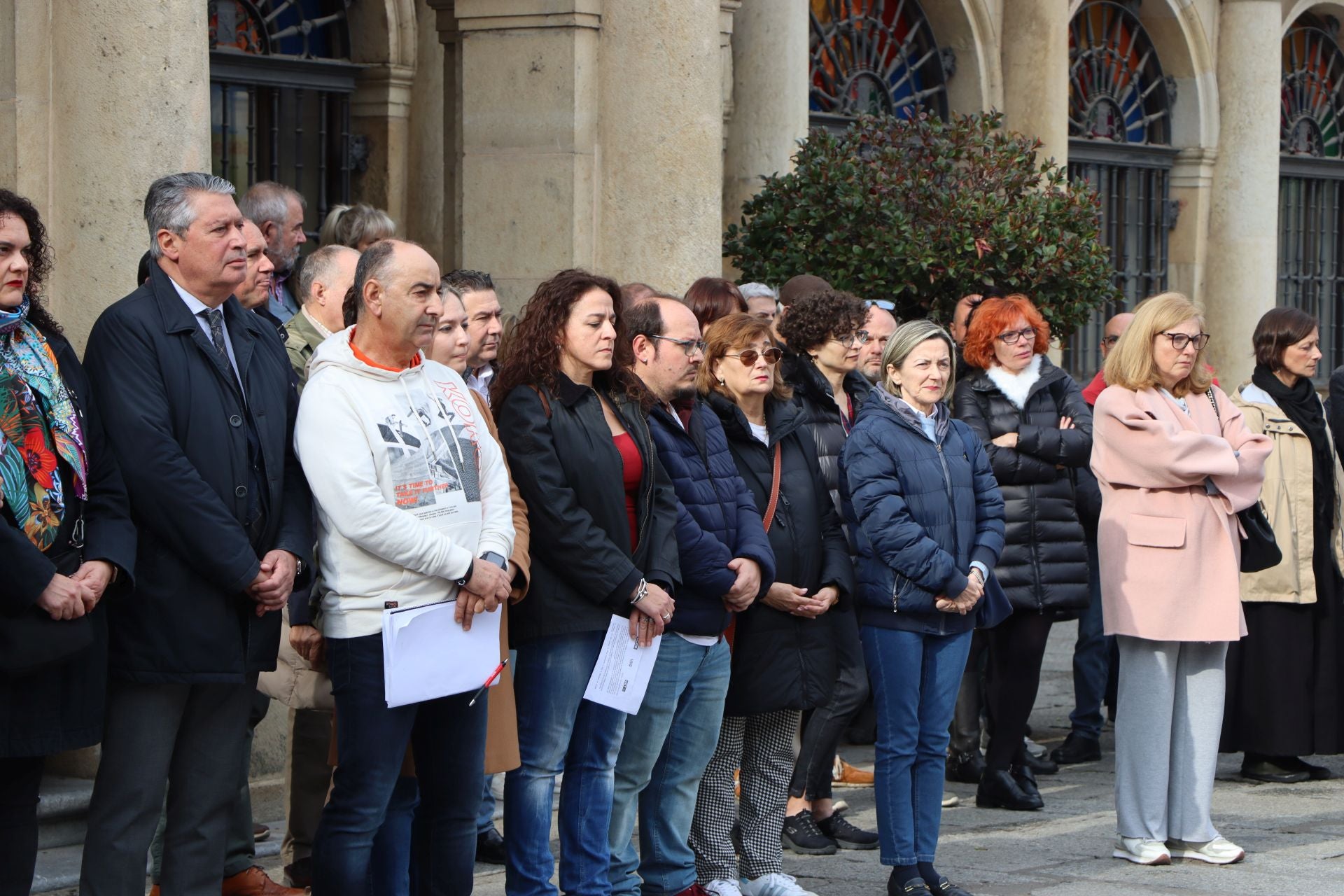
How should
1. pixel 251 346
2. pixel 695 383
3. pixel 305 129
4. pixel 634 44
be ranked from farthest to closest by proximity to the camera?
1. pixel 305 129
2. pixel 634 44
3. pixel 695 383
4. pixel 251 346

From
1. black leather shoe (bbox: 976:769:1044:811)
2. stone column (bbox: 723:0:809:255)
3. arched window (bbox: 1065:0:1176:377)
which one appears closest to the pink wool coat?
black leather shoe (bbox: 976:769:1044:811)

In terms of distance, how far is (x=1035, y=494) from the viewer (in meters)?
7.48

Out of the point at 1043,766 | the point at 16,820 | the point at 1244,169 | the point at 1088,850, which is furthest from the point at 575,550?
the point at 1244,169

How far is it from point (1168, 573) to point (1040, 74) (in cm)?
717

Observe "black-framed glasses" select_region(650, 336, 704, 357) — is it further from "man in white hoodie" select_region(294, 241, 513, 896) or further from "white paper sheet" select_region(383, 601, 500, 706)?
"white paper sheet" select_region(383, 601, 500, 706)

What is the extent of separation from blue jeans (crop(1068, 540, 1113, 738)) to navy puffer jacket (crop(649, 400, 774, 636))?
11.2 ft

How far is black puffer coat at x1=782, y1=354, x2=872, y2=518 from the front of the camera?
6625 millimetres

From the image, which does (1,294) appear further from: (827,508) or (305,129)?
(305,129)

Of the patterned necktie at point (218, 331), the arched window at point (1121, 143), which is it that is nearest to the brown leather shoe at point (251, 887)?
the patterned necktie at point (218, 331)

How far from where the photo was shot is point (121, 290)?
21.2 ft

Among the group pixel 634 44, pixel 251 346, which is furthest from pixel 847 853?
pixel 634 44

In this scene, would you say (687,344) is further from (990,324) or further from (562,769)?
(990,324)

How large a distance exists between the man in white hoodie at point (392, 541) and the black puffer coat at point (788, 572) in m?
1.18

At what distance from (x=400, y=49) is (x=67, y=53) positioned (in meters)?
3.88
